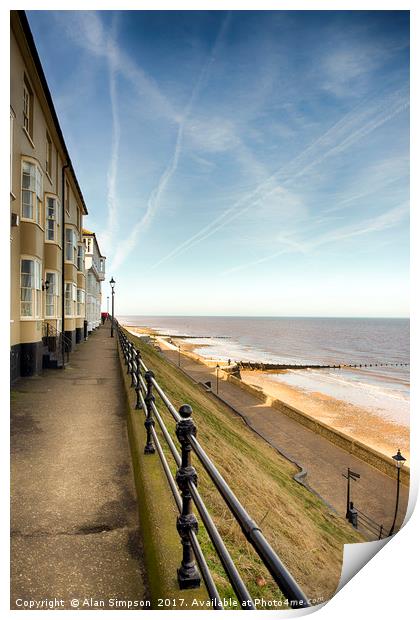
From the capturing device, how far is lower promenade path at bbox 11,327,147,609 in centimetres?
271

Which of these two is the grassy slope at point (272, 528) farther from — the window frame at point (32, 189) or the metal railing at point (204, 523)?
the window frame at point (32, 189)

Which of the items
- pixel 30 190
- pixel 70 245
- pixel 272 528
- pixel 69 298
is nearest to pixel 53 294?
pixel 69 298

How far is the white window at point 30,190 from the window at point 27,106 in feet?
3.56

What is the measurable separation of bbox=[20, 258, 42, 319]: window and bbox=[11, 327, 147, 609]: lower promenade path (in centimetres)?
382

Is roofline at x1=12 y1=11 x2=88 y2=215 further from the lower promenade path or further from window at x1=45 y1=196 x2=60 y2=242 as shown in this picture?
the lower promenade path

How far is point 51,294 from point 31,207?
176 inches

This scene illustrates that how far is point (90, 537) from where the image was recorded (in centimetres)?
327

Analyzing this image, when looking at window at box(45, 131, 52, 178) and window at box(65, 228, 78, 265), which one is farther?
window at box(65, 228, 78, 265)

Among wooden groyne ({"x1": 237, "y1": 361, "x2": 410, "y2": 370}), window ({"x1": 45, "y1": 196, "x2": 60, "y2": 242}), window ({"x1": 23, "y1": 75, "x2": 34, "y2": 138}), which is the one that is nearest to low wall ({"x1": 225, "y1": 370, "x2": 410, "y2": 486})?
window ({"x1": 45, "y1": 196, "x2": 60, "y2": 242})

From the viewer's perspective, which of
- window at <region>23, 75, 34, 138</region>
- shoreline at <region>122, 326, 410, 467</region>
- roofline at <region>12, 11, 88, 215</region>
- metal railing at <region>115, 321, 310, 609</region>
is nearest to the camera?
metal railing at <region>115, 321, 310, 609</region>

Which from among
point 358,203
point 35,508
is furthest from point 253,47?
point 35,508

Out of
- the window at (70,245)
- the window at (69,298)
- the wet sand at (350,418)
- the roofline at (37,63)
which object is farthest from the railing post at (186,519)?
the wet sand at (350,418)

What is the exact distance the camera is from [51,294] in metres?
14.4

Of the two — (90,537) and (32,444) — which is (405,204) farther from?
(32,444)
